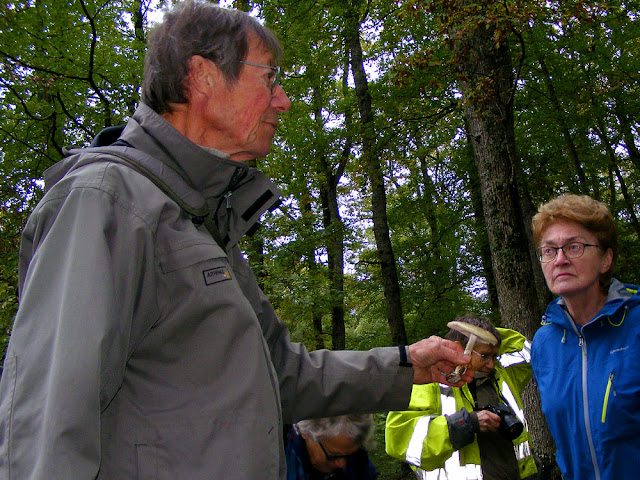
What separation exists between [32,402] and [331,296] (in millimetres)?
11664

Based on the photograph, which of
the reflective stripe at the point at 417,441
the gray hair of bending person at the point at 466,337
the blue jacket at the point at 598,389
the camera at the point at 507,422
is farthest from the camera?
the gray hair of bending person at the point at 466,337

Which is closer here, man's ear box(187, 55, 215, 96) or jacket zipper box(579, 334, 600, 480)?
man's ear box(187, 55, 215, 96)

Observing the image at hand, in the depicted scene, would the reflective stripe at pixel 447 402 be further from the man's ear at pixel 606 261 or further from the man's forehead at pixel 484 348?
the man's ear at pixel 606 261

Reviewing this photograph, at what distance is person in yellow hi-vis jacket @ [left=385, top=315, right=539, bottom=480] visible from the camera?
3.21m

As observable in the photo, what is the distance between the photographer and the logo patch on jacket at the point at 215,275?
128 centimetres

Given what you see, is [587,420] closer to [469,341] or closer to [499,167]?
[469,341]

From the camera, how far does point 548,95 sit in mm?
12719

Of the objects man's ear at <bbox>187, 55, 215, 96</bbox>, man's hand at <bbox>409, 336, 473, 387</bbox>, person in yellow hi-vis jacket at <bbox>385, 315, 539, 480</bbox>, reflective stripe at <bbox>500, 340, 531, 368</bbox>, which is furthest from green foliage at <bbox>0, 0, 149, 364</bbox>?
man's hand at <bbox>409, 336, 473, 387</bbox>

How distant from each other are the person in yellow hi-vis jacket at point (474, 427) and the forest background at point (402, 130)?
2495 millimetres

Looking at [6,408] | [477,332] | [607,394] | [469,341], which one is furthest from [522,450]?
[6,408]

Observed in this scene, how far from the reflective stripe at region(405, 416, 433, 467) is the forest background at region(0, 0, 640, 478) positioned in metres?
3.02

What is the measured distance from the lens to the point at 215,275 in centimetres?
130

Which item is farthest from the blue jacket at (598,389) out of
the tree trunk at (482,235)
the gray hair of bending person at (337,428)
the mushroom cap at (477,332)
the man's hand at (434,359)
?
the tree trunk at (482,235)

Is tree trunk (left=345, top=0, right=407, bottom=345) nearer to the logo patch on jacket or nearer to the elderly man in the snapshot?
the elderly man
